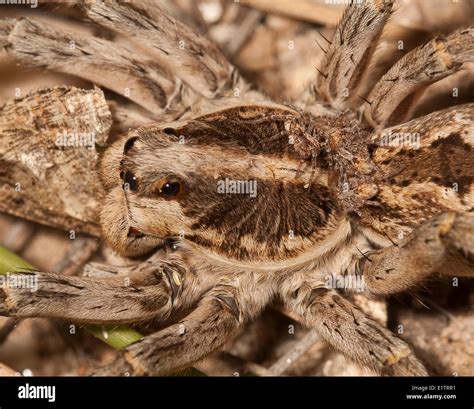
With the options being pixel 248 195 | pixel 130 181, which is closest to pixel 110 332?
pixel 130 181

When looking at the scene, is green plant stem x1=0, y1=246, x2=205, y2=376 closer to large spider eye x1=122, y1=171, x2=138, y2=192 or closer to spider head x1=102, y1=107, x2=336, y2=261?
spider head x1=102, y1=107, x2=336, y2=261

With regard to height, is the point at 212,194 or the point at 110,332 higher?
the point at 212,194

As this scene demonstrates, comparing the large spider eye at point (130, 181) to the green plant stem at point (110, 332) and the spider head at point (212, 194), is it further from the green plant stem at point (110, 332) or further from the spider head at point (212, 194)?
the green plant stem at point (110, 332)

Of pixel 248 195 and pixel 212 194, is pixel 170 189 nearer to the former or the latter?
pixel 212 194

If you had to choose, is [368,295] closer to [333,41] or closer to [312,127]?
[312,127]

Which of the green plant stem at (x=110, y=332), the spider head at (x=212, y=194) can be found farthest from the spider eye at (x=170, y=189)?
the green plant stem at (x=110, y=332)

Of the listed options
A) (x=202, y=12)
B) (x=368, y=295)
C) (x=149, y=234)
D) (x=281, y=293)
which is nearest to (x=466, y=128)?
(x=368, y=295)

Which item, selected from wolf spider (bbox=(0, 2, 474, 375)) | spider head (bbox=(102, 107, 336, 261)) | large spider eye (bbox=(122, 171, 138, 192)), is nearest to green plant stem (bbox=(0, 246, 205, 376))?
wolf spider (bbox=(0, 2, 474, 375))
